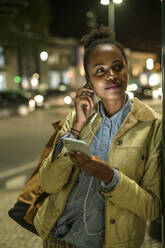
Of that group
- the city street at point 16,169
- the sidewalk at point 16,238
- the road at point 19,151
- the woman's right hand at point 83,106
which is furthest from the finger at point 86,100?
the road at point 19,151

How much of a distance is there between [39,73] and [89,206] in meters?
51.6

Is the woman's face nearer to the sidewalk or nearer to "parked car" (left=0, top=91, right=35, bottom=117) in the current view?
the sidewalk

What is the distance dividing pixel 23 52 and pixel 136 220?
34.9 meters

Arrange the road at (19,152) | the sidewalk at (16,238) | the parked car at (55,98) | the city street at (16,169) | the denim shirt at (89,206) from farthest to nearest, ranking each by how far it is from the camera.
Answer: the parked car at (55,98), the road at (19,152), the city street at (16,169), the sidewalk at (16,238), the denim shirt at (89,206)

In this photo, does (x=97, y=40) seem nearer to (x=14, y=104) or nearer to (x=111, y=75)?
(x=111, y=75)

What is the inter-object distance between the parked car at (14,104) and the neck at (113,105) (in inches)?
830

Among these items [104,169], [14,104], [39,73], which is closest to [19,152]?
[104,169]

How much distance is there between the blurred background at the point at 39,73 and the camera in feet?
22.8

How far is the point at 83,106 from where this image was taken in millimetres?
2076

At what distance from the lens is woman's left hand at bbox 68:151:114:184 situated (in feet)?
5.11

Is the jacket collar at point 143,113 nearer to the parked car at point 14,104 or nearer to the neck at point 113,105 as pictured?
the neck at point 113,105

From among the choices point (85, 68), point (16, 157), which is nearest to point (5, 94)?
point (16, 157)

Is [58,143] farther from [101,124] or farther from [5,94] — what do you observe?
[5,94]

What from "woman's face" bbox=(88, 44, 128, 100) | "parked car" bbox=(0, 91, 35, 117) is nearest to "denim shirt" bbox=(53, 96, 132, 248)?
"woman's face" bbox=(88, 44, 128, 100)
